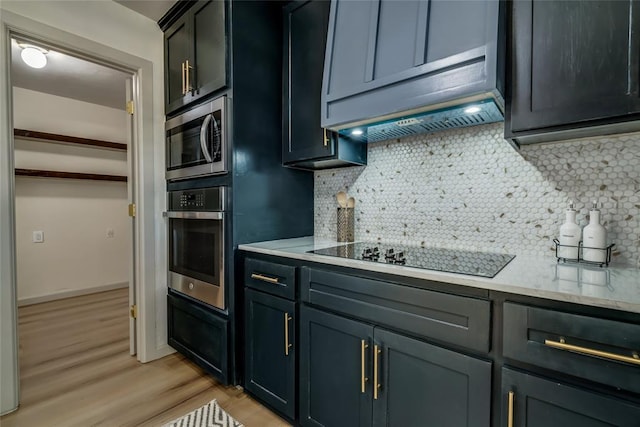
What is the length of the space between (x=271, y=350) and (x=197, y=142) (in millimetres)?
1370

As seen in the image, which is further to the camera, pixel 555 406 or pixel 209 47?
pixel 209 47

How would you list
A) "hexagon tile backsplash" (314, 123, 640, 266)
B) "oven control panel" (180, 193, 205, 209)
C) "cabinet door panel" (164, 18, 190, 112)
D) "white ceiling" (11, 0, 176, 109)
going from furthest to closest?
1. "white ceiling" (11, 0, 176, 109)
2. "cabinet door panel" (164, 18, 190, 112)
3. "oven control panel" (180, 193, 205, 209)
4. "hexagon tile backsplash" (314, 123, 640, 266)

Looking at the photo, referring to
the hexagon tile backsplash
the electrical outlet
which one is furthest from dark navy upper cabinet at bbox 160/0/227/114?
the electrical outlet

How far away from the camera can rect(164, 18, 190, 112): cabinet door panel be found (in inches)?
81.9

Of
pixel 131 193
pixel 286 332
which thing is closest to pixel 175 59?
pixel 131 193

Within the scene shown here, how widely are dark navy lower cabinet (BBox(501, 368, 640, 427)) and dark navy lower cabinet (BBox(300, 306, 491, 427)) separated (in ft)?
0.20

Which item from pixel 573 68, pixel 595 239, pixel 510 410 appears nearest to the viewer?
pixel 510 410

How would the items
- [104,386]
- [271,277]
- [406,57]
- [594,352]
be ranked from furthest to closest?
[104,386] → [271,277] → [406,57] → [594,352]

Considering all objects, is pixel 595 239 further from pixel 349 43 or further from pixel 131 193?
pixel 131 193

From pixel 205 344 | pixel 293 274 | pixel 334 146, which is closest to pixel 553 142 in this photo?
pixel 334 146

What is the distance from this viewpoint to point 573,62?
101cm

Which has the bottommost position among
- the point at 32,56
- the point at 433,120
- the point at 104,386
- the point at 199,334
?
the point at 104,386

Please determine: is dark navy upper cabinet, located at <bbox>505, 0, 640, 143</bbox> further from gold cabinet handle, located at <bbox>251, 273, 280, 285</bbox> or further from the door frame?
the door frame

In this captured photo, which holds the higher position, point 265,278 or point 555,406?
point 265,278
